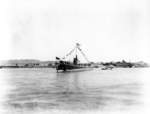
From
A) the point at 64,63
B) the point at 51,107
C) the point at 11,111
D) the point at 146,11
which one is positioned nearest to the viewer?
the point at 146,11

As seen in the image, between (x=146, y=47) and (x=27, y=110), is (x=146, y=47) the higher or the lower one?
the higher one

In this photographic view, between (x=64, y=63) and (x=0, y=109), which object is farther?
(x=64, y=63)

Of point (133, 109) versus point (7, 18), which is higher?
point (7, 18)

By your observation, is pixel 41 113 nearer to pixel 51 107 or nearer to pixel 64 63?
pixel 51 107

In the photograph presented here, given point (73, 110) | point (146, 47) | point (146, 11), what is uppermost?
point (146, 11)

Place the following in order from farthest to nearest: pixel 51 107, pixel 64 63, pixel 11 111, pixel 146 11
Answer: pixel 64 63 → pixel 51 107 → pixel 11 111 → pixel 146 11

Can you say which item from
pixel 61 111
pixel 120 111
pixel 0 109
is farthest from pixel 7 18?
pixel 120 111

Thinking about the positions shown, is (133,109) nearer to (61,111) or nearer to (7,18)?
(61,111)

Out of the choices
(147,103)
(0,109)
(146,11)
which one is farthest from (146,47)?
(0,109)

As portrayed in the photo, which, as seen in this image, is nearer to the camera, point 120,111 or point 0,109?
point 120,111
